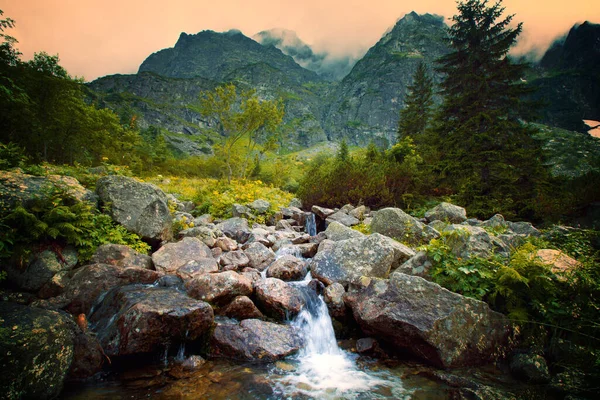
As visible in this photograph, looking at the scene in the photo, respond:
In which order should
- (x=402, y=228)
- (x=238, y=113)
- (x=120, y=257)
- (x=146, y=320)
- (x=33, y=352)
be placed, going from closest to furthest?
(x=33, y=352)
(x=146, y=320)
(x=120, y=257)
(x=402, y=228)
(x=238, y=113)

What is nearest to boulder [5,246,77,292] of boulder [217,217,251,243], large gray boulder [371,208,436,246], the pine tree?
boulder [217,217,251,243]

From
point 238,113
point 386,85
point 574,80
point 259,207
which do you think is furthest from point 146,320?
point 386,85

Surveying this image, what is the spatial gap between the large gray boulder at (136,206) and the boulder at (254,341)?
3.59m

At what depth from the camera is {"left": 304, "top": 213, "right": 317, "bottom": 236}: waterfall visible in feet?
36.9

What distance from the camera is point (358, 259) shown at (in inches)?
220

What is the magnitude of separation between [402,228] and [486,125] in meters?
11.1

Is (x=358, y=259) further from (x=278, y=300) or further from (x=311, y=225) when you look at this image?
(x=311, y=225)

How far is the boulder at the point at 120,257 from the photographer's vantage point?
4.98 m

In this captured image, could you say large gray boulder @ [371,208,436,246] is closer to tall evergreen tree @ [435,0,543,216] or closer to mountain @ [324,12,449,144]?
tall evergreen tree @ [435,0,543,216]

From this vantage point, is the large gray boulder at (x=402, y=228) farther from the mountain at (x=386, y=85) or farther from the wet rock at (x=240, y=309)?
the mountain at (x=386, y=85)

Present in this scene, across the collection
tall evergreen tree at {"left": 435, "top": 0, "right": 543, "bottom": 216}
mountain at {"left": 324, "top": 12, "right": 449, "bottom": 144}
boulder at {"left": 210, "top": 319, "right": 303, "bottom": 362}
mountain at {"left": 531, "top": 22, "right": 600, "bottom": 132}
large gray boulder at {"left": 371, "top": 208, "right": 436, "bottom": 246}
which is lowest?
boulder at {"left": 210, "top": 319, "right": 303, "bottom": 362}

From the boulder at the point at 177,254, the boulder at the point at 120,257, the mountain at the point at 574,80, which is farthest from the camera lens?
the mountain at the point at 574,80

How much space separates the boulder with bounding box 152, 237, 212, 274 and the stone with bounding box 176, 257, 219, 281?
187 mm

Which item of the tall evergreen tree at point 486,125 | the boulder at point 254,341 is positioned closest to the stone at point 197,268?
the boulder at point 254,341
